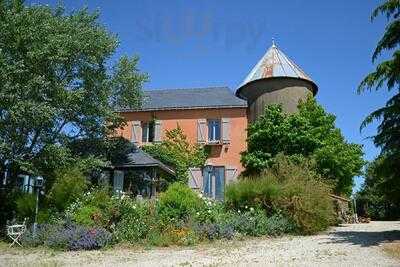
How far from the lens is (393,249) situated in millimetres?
13172

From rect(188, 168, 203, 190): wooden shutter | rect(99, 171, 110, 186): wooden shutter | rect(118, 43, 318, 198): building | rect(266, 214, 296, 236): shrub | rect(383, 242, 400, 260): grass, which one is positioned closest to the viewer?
rect(383, 242, 400, 260): grass

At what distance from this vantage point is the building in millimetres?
28812

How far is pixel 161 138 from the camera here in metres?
30.7

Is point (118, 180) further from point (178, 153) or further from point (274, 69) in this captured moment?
point (274, 69)

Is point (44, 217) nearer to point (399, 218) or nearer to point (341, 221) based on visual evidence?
point (341, 221)

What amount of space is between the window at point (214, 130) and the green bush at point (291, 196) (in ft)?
33.8

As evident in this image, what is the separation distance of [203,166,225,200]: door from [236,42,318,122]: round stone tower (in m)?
3.88

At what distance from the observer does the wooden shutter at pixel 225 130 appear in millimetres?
29484

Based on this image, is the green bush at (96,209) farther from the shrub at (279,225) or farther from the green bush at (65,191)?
the shrub at (279,225)

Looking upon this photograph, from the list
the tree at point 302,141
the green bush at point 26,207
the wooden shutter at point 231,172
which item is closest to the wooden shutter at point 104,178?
the green bush at point 26,207

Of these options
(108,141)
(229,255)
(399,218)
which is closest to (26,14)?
(108,141)

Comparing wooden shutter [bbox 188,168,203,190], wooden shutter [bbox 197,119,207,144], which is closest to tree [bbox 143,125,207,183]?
wooden shutter [bbox 188,168,203,190]

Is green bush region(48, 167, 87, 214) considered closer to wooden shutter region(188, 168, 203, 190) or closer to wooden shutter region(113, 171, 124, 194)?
wooden shutter region(113, 171, 124, 194)

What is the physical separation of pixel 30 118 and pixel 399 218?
34.8 meters
